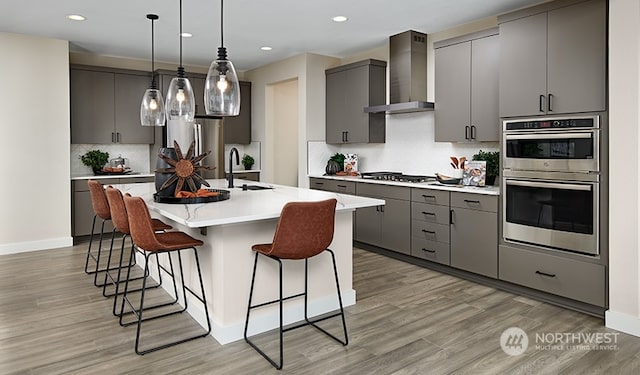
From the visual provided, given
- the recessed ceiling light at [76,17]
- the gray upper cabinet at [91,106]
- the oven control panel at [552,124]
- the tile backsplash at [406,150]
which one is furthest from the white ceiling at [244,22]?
the oven control panel at [552,124]

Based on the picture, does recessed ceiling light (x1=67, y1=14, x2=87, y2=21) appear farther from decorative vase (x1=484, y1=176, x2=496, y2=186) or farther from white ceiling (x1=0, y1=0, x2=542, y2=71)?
decorative vase (x1=484, y1=176, x2=496, y2=186)

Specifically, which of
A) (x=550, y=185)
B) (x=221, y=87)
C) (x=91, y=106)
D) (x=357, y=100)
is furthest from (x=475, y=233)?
(x=91, y=106)

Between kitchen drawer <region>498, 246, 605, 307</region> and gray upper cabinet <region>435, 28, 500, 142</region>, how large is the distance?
114cm

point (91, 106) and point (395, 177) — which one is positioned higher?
point (91, 106)

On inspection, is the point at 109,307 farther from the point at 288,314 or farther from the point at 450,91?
the point at 450,91

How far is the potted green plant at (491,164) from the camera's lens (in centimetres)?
450

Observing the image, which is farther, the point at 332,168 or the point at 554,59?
the point at 332,168

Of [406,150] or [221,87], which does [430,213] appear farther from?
[221,87]

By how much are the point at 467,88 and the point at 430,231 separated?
4.71ft

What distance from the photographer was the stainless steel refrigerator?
6777 mm

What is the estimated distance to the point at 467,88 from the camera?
4492 millimetres

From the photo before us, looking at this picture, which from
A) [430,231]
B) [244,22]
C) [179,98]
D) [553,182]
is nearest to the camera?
[553,182]

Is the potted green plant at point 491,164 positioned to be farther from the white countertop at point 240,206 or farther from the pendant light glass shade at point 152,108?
the pendant light glass shade at point 152,108

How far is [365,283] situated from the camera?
4180mm
